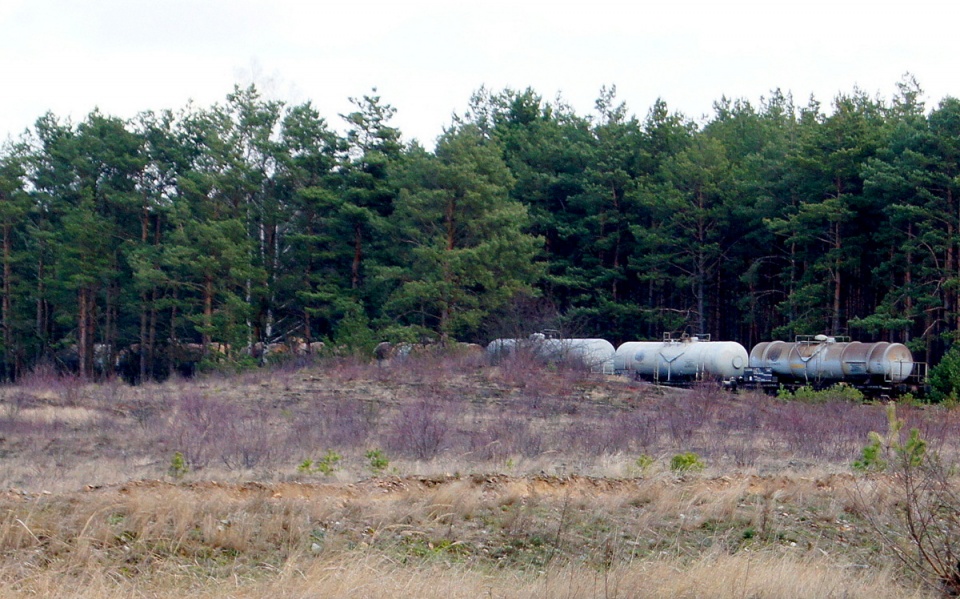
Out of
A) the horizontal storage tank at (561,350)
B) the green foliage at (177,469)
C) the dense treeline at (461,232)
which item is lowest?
the green foliage at (177,469)

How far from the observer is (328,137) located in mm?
46844

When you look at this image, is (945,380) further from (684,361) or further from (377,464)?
(377,464)

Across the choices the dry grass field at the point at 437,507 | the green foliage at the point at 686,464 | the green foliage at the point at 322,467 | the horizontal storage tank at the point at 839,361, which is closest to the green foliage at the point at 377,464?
the dry grass field at the point at 437,507

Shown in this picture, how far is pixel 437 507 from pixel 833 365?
91.8ft

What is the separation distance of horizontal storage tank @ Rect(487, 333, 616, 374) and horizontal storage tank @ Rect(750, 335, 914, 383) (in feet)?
19.8

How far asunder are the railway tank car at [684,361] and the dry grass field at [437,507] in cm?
1315

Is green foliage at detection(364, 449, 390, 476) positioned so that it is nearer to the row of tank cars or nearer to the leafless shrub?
the leafless shrub

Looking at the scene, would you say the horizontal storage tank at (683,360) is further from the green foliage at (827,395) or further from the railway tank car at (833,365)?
the green foliage at (827,395)

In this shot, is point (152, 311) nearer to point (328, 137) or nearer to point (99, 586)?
point (328, 137)

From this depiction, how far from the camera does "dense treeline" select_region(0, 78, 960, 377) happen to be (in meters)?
41.3

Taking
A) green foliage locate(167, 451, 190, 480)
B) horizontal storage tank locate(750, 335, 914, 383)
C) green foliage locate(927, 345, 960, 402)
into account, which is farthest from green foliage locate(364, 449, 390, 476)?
horizontal storage tank locate(750, 335, 914, 383)

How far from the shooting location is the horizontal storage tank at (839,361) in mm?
33375

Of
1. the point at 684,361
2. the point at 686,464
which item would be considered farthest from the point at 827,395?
the point at 686,464

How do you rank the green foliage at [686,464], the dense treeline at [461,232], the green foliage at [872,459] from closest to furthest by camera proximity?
1. the green foliage at [872,459]
2. the green foliage at [686,464]
3. the dense treeline at [461,232]
